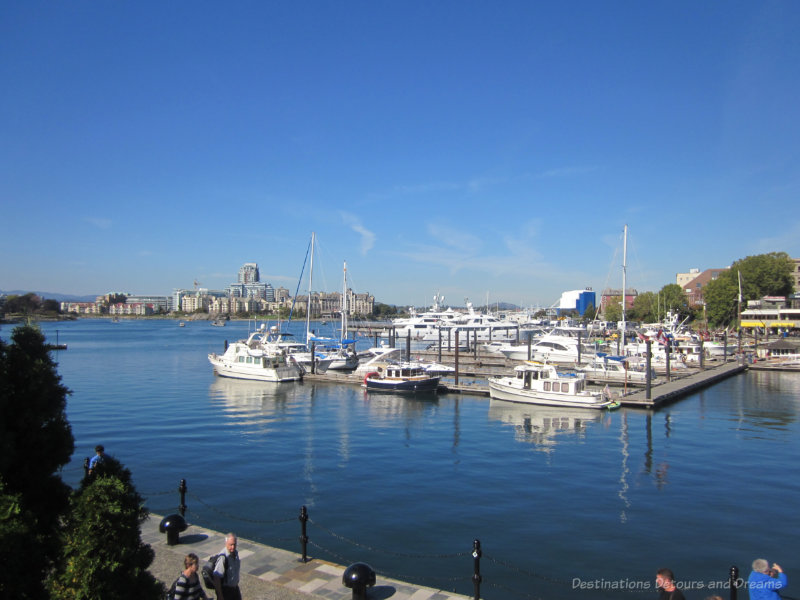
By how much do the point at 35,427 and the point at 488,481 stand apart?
54.2 feet

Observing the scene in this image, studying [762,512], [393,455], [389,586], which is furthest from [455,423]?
[389,586]

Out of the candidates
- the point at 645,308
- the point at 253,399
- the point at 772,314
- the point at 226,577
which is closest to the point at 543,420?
the point at 253,399

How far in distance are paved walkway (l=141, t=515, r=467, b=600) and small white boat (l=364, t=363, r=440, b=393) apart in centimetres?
3089

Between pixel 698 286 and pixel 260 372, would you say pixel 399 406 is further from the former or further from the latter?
pixel 698 286

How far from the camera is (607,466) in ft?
74.3

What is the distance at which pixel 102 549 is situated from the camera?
18.8 ft

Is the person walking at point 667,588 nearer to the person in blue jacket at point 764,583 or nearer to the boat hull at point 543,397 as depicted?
the person in blue jacket at point 764,583

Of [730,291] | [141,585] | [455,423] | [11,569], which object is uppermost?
[730,291]

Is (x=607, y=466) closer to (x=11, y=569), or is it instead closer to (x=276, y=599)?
(x=276, y=599)

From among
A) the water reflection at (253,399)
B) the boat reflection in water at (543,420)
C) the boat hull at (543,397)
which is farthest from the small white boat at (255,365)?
the boat reflection in water at (543,420)

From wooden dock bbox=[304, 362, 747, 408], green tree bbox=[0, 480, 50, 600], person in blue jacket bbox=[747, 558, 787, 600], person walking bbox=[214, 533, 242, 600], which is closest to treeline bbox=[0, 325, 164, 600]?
green tree bbox=[0, 480, 50, 600]

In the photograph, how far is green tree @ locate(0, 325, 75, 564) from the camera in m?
6.24

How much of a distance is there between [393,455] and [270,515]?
28.5ft

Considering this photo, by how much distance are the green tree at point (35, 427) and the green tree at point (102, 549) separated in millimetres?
566
